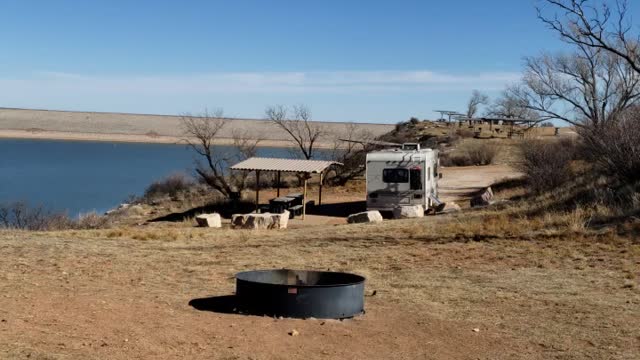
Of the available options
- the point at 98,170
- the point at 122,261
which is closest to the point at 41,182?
the point at 98,170

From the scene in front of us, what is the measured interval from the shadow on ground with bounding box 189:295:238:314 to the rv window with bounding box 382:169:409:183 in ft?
47.0

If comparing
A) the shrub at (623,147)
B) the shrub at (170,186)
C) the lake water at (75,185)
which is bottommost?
the lake water at (75,185)

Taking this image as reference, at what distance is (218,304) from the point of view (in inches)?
327

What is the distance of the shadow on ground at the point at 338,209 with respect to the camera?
26109 millimetres

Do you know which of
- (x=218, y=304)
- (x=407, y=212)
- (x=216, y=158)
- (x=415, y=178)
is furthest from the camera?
(x=216, y=158)

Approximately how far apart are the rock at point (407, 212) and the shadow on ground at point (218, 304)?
12.5m

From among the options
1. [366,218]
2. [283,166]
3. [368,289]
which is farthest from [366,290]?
[283,166]

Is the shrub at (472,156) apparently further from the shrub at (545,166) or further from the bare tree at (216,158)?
the shrub at (545,166)

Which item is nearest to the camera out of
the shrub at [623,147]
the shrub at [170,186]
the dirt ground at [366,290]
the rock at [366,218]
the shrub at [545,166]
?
the dirt ground at [366,290]

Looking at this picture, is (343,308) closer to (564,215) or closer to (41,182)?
(564,215)

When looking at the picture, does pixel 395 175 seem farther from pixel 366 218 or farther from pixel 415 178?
pixel 366 218

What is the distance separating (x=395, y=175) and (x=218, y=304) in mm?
14874

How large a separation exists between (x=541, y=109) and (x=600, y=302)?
2952cm

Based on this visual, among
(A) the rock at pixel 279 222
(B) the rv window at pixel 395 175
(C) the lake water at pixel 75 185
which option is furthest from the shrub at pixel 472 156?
(A) the rock at pixel 279 222
